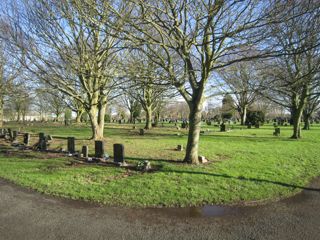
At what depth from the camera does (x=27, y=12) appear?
48.9 ft

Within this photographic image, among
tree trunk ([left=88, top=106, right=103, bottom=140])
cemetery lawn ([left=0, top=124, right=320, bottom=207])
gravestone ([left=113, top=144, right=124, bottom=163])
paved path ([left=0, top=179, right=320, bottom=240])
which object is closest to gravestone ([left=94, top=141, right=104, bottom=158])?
cemetery lawn ([left=0, top=124, right=320, bottom=207])

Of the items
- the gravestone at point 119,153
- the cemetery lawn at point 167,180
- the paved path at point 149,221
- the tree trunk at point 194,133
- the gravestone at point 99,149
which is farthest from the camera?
the gravestone at point 99,149

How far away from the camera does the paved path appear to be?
448 cm

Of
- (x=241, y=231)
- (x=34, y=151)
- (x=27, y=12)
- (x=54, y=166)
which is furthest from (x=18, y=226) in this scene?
(x=27, y=12)

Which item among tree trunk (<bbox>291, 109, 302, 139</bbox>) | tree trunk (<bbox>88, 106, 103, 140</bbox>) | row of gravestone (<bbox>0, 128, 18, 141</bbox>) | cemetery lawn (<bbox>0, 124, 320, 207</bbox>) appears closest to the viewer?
cemetery lawn (<bbox>0, 124, 320, 207</bbox>)

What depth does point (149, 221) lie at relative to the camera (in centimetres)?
503

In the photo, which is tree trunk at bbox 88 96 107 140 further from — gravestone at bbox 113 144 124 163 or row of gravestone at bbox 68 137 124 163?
gravestone at bbox 113 144 124 163

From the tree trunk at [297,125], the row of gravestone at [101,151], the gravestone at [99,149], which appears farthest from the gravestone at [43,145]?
the tree trunk at [297,125]

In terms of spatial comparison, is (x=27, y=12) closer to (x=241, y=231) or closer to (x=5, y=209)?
(x=5, y=209)

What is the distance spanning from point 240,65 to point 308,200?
8.14 metres

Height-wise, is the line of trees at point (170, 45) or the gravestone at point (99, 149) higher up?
the line of trees at point (170, 45)

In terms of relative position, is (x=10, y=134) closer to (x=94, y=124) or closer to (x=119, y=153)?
(x=94, y=124)

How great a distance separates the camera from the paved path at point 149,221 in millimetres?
4477

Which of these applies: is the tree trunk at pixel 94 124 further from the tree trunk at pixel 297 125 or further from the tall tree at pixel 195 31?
the tree trunk at pixel 297 125
